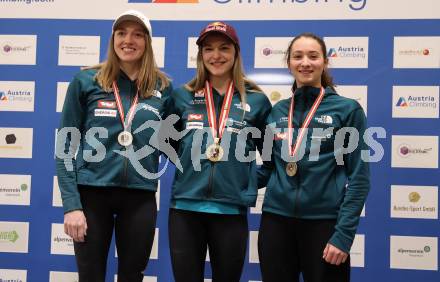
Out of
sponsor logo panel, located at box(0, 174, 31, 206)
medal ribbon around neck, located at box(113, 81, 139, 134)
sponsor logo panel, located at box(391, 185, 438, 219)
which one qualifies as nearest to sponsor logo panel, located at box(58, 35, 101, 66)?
sponsor logo panel, located at box(0, 174, 31, 206)

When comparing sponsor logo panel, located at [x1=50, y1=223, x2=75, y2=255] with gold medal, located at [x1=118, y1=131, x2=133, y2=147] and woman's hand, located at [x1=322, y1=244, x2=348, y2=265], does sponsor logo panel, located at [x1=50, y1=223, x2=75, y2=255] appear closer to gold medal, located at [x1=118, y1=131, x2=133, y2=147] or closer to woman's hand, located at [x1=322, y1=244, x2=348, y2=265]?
gold medal, located at [x1=118, y1=131, x2=133, y2=147]

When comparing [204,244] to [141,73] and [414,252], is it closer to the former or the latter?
[141,73]

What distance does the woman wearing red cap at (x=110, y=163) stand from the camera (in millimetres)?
2084

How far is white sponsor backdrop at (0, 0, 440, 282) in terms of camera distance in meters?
3.06

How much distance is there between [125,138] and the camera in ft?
7.06

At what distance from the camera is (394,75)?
3088 millimetres

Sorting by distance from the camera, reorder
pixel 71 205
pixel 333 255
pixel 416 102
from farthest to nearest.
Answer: pixel 416 102
pixel 71 205
pixel 333 255

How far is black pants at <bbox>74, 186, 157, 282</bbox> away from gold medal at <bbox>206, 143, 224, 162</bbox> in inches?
14.6

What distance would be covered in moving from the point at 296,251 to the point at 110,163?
3.18ft

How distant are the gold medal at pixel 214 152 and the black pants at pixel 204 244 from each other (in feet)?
0.88

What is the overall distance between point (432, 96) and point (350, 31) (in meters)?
0.72

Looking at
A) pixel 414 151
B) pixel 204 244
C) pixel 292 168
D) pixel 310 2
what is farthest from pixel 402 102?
pixel 204 244

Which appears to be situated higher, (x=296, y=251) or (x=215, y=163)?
(x=215, y=163)

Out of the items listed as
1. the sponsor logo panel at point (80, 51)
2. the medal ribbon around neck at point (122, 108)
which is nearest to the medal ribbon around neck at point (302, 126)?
the medal ribbon around neck at point (122, 108)
